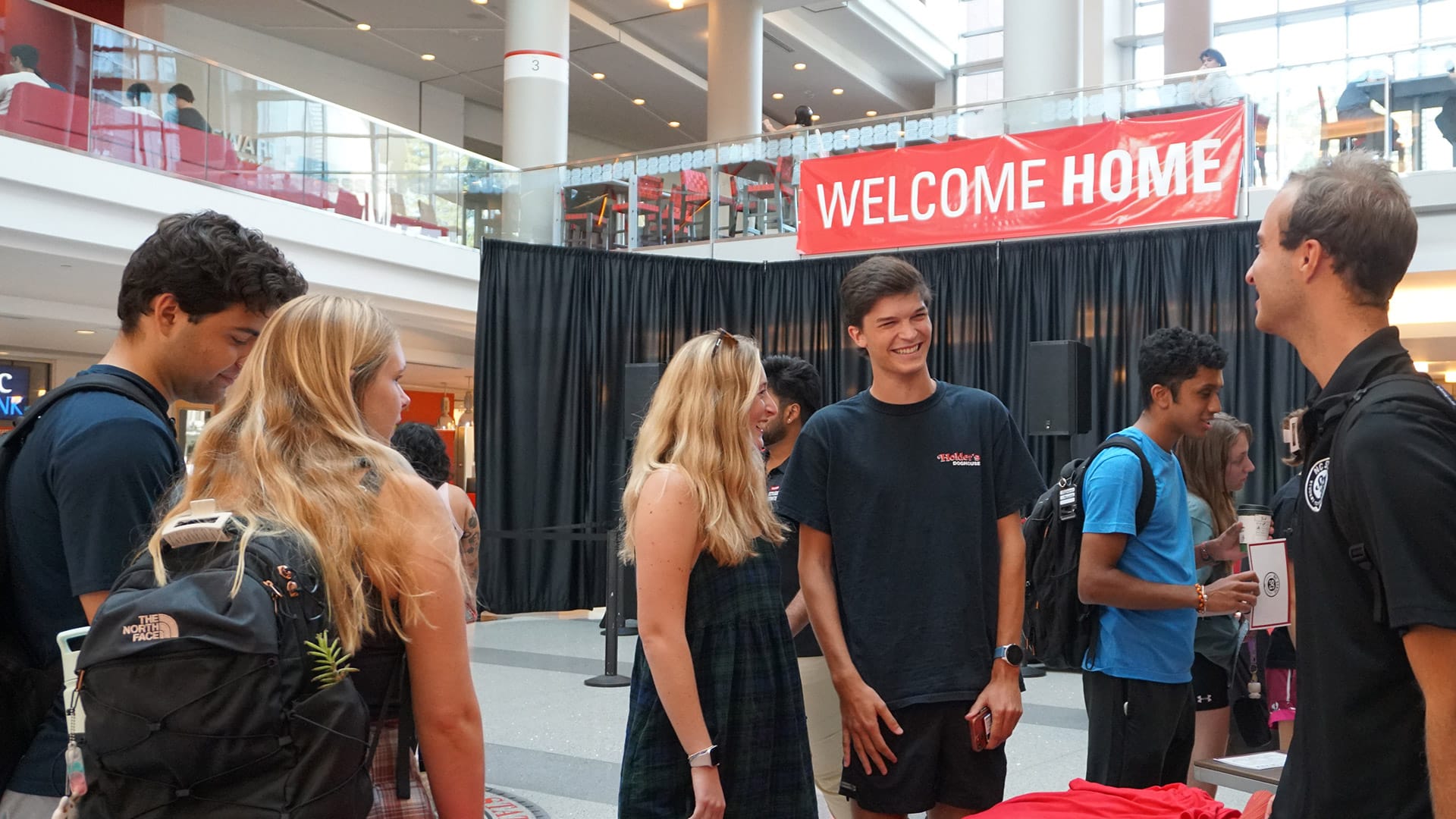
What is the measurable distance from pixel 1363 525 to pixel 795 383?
2396 millimetres

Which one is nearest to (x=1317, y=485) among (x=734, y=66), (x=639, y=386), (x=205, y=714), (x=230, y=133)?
(x=205, y=714)

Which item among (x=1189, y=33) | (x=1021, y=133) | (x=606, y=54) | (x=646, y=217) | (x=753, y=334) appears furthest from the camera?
(x=606, y=54)

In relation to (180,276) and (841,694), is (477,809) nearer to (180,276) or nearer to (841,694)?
(180,276)

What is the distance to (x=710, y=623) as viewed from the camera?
2100mm

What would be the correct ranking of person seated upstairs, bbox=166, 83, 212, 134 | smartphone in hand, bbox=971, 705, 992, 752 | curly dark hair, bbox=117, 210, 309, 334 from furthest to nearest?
person seated upstairs, bbox=166, 83, 212, 134
smartphone in hand, bbox=971, 705, 992, 752
curly dark hair, bbox=117, 210, 309, 334

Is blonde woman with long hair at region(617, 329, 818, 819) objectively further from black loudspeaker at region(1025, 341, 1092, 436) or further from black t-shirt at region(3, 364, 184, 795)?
black loudspeaker at region(1025, 341, 1092, 436)

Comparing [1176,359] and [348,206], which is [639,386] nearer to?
[348,206]

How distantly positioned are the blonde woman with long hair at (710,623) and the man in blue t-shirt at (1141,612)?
2.89ft

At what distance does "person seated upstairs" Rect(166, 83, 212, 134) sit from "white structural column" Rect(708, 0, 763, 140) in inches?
308

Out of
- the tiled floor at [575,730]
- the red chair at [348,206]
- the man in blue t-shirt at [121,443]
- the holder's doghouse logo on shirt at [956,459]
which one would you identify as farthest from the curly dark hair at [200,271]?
the red chair at [348,206]

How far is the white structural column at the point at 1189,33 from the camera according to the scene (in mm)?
17156

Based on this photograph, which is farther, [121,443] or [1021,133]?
[1021,133]

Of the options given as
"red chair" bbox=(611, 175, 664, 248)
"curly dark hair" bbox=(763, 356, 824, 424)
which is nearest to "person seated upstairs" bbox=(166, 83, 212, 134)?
"red chair" bbox=(611, 175, 664, 248)

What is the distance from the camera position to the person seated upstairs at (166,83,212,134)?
28.7ft
